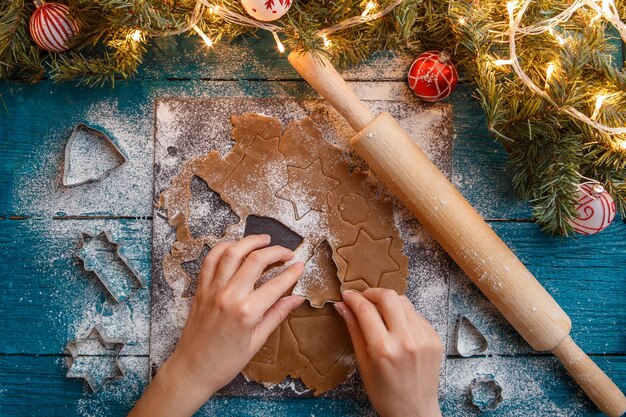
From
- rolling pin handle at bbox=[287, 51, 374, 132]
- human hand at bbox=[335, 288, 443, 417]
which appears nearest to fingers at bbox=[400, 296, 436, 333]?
human hand at bbox=[335, 288, 443, 417]

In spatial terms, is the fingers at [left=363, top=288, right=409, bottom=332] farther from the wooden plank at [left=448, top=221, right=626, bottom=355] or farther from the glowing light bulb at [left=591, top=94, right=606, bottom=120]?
the glowing light bulb at [left=591, top=94, right=606, bottom=120]

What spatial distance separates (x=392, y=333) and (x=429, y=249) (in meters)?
0.20

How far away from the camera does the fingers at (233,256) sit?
2.83 ft

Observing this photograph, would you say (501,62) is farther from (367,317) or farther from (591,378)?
(591,378)

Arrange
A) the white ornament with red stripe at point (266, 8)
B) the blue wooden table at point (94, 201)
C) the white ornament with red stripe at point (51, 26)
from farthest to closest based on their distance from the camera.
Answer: the blue wooden table at point (94, 201) → the white ornament with red stripe at point (51, 26) → the white ornament with red stripe at point (266, 8)

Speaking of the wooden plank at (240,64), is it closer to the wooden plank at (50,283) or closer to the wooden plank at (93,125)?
the wooden plank at (93,125)

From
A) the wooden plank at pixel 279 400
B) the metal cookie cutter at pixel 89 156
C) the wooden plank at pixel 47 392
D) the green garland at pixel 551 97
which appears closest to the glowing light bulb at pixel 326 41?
the green garland at pixel 551 97

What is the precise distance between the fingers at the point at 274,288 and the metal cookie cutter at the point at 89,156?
0.37m

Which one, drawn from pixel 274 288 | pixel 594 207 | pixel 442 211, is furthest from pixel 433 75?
pixel 274 288

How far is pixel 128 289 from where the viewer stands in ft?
3.10

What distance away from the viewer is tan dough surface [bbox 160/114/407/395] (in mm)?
930

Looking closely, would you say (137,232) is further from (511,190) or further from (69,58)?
(511,190)

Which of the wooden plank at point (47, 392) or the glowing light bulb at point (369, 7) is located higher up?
the glowing light bulb at point (369, 7)

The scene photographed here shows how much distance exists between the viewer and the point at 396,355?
83cm
